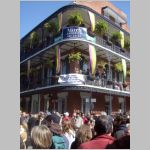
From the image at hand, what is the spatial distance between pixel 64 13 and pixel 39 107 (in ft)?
22.6

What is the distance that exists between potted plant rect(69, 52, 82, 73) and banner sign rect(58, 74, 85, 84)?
737 mm

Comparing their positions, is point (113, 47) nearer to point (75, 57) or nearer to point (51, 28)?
point (75, 57)

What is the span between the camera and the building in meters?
19.2

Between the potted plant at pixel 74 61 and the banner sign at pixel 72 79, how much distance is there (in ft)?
2.42

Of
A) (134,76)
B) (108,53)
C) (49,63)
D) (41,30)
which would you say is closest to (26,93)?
(49,63)

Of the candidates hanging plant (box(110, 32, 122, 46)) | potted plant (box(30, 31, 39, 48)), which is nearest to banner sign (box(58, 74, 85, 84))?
hanging plant (box(110, 32, 122, 46))

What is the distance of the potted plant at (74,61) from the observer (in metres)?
19.1

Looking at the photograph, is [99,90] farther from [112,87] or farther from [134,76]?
[134,76]

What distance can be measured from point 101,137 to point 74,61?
16.0 metres

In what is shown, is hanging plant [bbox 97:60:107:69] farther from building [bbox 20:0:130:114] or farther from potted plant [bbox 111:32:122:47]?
potted plant [bbox 111:32:122:47]

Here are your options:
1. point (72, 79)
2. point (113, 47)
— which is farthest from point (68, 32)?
point (113, 47)

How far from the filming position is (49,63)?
21.1 meters

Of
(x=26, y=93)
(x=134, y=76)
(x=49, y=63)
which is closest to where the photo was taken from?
(x=134, y=76)

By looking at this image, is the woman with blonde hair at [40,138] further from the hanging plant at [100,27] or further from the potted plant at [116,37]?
the potted plant at [116,37]
